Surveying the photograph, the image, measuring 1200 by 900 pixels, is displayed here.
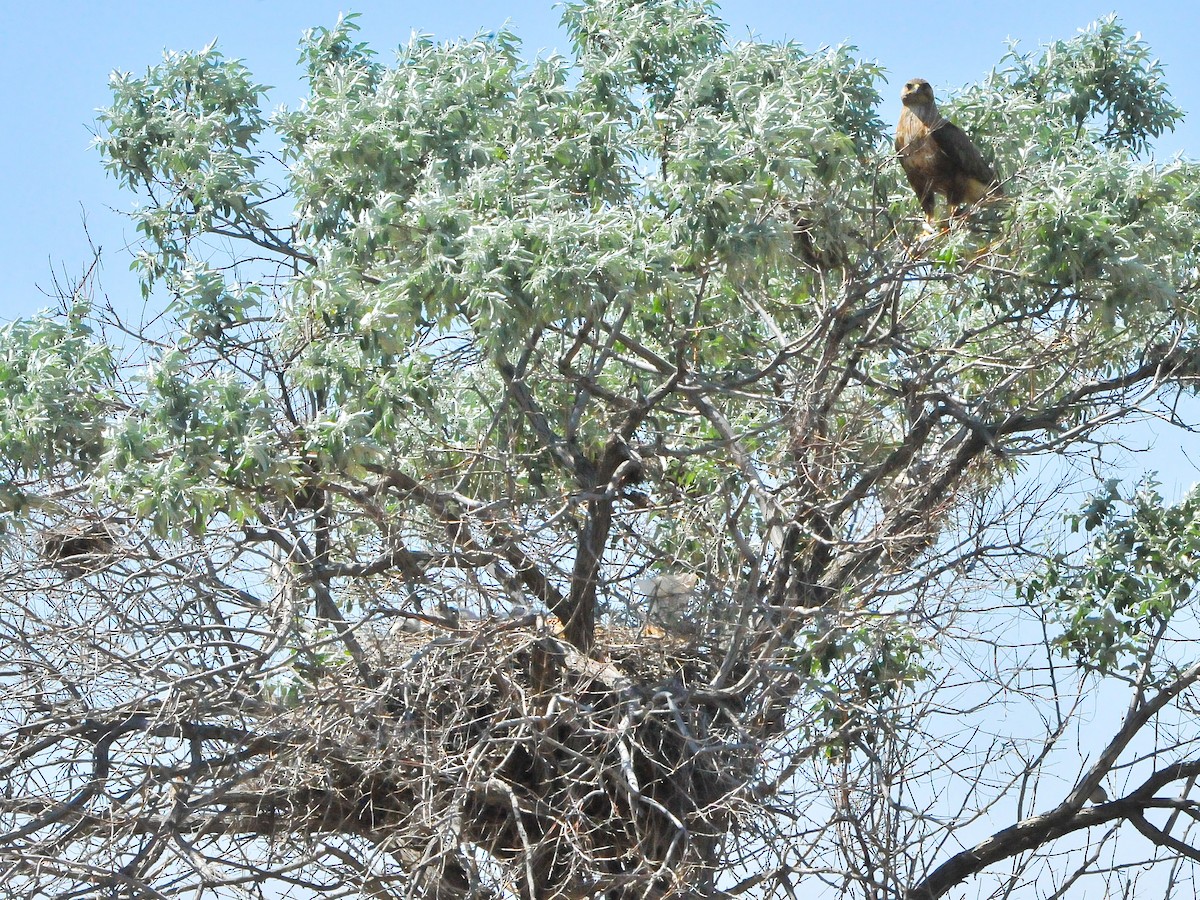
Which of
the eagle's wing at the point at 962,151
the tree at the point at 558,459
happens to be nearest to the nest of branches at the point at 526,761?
the tree at the point at 558,459

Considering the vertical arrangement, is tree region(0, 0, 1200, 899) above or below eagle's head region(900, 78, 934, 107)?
below

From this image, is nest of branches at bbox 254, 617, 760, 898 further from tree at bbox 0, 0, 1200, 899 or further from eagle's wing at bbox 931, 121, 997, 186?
eagle's wing at bbox 931, 121, 997, 186

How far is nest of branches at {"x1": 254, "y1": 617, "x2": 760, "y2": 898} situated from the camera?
7.64 meters

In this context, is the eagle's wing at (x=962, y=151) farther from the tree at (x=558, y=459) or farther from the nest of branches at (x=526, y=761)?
the nest of branches at (x=526, y=761)

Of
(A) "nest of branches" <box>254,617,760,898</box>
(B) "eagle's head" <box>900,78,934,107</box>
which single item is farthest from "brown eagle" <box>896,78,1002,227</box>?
(A) "nest of branches" <box>254,617,760,898</box>

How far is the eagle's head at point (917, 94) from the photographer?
8508 millimetres

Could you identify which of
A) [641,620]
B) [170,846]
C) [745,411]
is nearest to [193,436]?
[170,846]

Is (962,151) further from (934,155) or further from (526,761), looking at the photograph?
(526,761)

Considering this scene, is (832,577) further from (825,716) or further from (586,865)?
(586,865)

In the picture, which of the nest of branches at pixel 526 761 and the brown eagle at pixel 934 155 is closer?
the nest of branches at pixel 526 761

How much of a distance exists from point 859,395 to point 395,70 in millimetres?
3653

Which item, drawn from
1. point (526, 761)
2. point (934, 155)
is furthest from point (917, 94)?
point (526, 761)

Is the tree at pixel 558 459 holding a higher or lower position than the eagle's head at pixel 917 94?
lower

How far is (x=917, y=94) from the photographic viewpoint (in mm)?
8500
